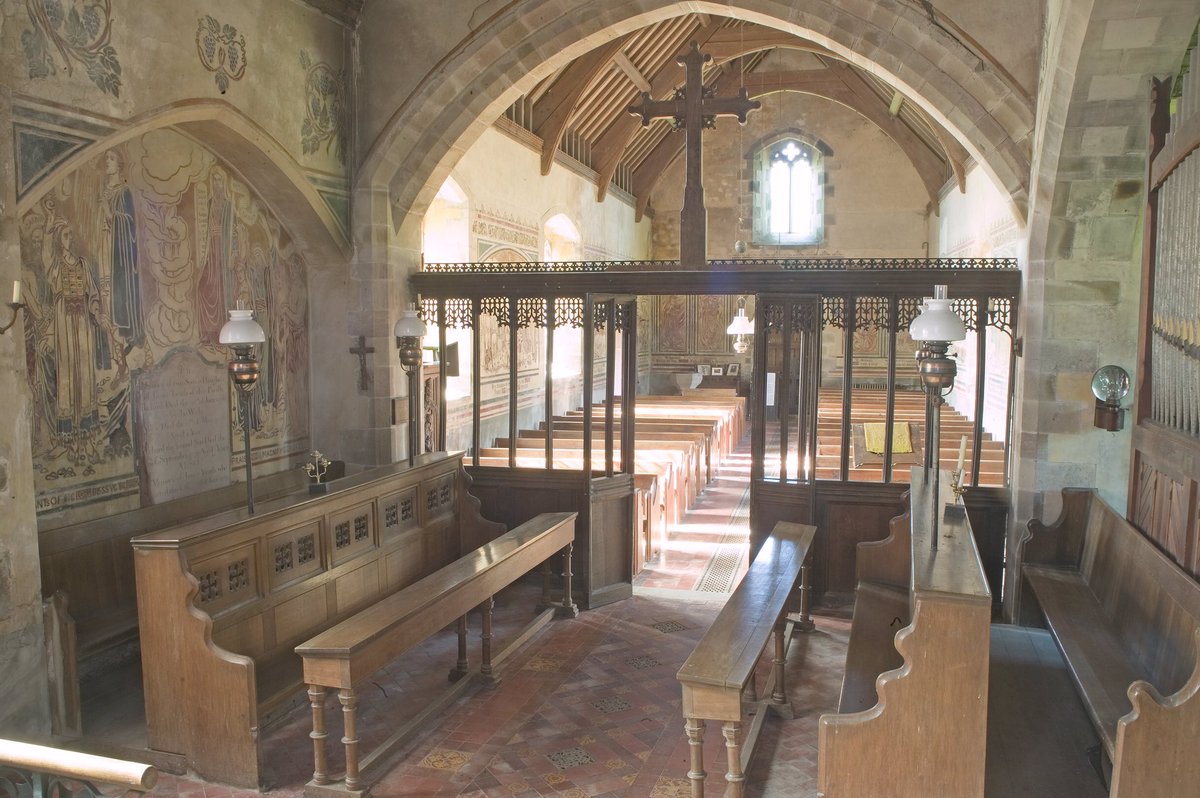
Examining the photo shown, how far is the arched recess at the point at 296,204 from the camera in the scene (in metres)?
5.08

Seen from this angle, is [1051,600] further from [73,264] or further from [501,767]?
[73,264]

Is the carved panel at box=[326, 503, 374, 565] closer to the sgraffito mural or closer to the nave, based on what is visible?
the nave

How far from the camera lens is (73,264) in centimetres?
481

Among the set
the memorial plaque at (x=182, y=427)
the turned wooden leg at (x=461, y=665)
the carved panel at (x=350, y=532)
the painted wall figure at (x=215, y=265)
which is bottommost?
the turned wooden leg at (x=461, y=665)

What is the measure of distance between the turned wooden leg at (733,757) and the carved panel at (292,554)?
2442 mm

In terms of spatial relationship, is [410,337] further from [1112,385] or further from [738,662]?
[1112,385]

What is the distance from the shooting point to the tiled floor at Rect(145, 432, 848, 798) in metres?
4.11

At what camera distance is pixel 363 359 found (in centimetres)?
689

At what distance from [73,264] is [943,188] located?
1346 centimetres

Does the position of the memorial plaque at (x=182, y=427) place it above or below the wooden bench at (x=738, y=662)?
above

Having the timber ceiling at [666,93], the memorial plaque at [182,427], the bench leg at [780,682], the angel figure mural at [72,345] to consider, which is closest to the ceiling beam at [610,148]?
the timber ceiling at [666,93]

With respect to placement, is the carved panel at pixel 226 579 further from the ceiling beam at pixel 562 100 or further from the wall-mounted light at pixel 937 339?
the ceiling beam at pixel 562 100

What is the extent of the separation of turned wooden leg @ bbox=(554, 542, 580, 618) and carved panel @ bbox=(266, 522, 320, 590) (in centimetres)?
193

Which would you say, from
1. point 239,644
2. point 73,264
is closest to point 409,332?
point 73,264
